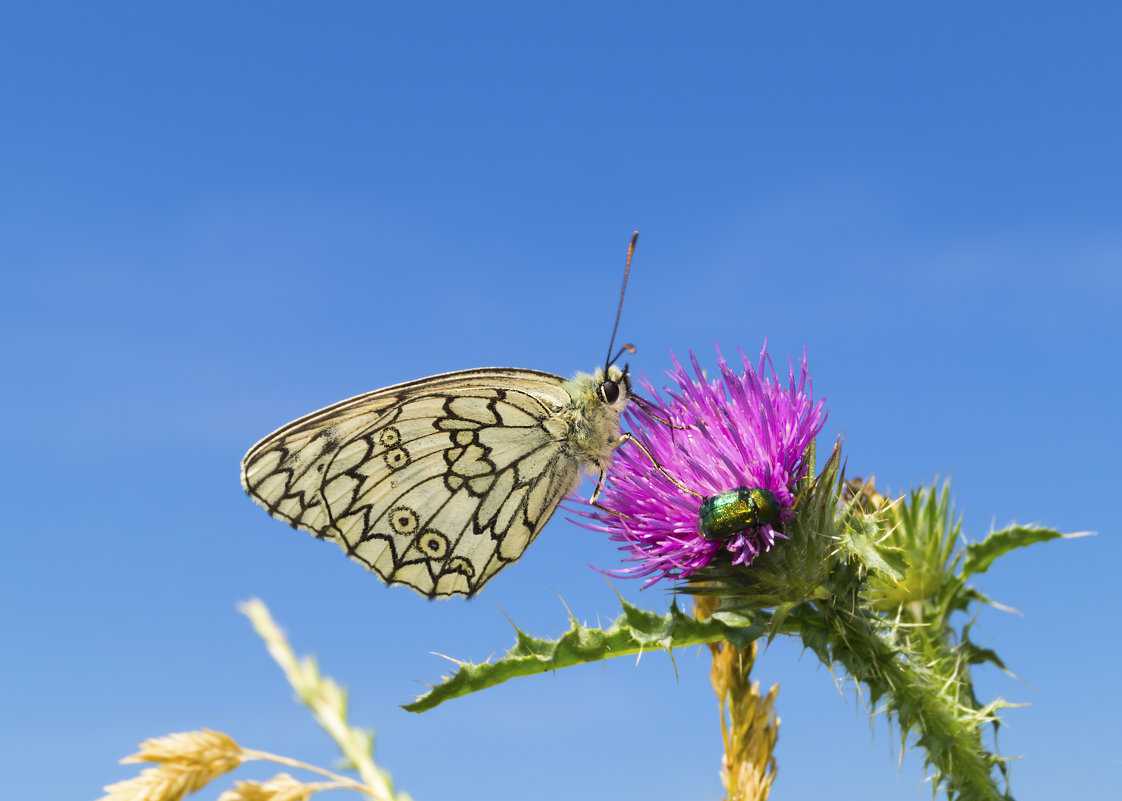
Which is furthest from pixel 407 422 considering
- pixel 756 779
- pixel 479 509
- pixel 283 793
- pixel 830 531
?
pixel 283 793

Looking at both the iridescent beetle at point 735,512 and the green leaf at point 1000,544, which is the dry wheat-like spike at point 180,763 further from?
the green leaf at point 1000,544

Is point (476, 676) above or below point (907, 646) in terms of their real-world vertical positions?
below

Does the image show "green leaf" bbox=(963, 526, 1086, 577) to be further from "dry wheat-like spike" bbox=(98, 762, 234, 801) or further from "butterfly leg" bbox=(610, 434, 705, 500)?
"dry wheat-like spike" bbox=(98, 762, 234, 801)

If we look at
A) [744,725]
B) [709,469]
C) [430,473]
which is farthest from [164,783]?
[430,473]

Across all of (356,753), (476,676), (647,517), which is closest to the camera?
(356,753)

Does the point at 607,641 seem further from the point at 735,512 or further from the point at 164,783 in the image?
the point at 164,783

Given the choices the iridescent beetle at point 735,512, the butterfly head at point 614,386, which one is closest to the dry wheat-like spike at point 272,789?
the iridescent beetle at point 735,512

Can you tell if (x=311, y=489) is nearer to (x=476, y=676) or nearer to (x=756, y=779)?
(x=476, y=676)
